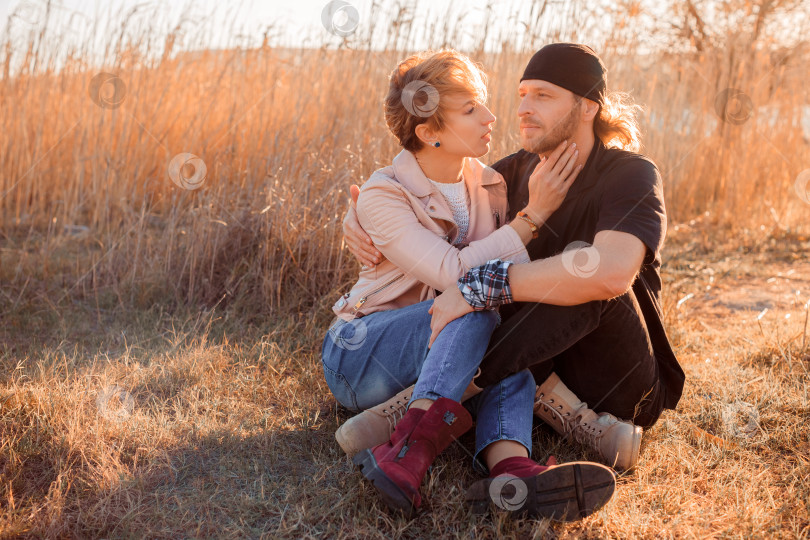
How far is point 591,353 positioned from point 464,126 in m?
0.86

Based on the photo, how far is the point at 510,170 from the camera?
8.85 ft

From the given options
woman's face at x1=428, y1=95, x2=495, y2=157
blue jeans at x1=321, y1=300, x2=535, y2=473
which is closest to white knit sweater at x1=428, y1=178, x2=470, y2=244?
woman's face at x1=428, y1=95, x2=495, y2=157

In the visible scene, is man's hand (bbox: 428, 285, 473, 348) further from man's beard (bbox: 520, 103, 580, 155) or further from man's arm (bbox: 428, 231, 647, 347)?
man's beard (bbox: 520, 103, 580, 155)

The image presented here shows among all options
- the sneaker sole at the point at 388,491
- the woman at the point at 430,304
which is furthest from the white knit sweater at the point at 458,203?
the sneaker sole at the point at 388,491

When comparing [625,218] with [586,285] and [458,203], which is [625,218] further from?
[458,203]

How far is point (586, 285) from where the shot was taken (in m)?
1.88

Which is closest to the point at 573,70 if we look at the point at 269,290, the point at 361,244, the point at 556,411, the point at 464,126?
the point at 464,126

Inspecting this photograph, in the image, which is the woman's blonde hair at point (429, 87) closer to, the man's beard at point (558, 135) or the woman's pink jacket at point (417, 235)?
the woman's pink jacket at point (417, 235)

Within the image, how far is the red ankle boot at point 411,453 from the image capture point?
5.54 ft

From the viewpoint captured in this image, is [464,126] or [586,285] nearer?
[586,285]

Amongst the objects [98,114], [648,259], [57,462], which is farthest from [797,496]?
[98,114]

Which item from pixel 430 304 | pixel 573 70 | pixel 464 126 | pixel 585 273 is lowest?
pixel 430 304

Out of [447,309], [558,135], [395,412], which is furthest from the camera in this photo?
[558,135]

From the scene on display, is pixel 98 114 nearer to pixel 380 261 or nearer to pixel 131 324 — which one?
pixel 131 324
